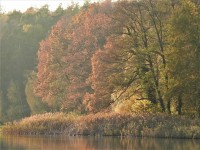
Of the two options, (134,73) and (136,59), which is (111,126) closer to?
(134,73)

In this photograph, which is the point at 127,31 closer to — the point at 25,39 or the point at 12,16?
the point at 25,39

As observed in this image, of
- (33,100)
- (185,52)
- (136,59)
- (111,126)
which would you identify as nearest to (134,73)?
(136,59)

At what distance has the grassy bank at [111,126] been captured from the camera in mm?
39812

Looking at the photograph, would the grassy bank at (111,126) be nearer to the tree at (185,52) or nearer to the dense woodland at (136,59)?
the dense woodland at (136,59)

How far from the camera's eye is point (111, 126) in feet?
144

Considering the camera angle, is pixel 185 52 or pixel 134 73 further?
pixel 134 73

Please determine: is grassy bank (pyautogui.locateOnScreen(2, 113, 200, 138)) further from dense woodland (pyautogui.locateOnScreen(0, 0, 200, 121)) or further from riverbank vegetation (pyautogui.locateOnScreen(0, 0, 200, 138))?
dense woodland (pyautogui.locateOnScreen(0, 0, 200, 121))

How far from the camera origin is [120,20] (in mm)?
47125

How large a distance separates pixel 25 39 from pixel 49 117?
39.8 meters

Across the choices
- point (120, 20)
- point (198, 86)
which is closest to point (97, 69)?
point (120, 20)

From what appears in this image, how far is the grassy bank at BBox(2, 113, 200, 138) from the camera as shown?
3981 centimetres

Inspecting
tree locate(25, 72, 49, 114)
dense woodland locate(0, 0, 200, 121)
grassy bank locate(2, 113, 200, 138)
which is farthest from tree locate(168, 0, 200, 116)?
tree locate(25, 72, 49, 114)

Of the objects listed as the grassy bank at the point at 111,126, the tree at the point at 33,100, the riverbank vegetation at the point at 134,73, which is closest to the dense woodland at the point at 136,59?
the riverbank vegetation at the point at 134,73

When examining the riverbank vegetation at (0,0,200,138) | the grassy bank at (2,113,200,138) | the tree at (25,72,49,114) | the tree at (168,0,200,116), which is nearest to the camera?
the grassy bank at (2,113,200,138)
